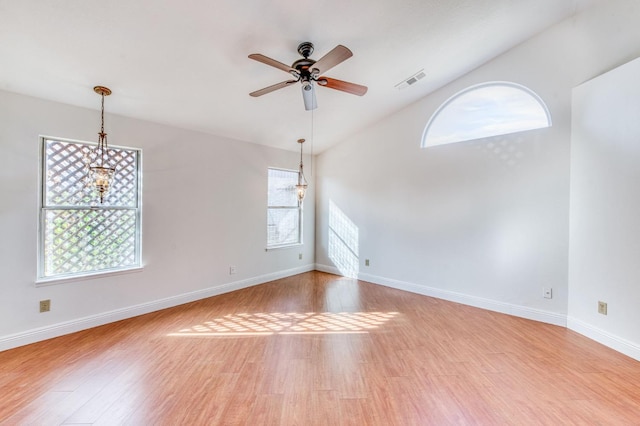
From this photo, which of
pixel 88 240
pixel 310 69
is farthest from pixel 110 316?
pixel 310 69

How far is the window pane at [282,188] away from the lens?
5.22 meters

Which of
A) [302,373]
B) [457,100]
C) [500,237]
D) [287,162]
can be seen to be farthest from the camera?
[287,162]

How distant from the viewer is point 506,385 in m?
2.10

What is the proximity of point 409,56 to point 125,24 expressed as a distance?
280 centimetres

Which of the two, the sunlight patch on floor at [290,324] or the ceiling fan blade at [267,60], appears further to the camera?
the sunlight patch on floor at [290,324]

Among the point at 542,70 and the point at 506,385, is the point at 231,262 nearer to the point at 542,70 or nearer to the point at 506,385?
the point at 506,385

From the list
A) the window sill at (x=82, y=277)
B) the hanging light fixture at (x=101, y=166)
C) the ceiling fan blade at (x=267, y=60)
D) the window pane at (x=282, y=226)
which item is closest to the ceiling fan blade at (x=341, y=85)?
the ceiling fan blade at (x=267, y=60)

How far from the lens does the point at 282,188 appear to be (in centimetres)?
541

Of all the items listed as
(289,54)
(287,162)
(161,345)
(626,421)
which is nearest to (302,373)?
(161,345)

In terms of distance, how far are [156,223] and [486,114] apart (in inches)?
184

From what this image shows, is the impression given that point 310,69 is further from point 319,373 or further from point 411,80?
point 319,373

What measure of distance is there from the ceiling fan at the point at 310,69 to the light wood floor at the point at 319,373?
8.08ft

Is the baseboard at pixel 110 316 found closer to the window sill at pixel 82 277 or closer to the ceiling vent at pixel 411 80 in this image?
the window sill at pixel 82 277

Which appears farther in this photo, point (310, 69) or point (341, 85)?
point (341, 85)
